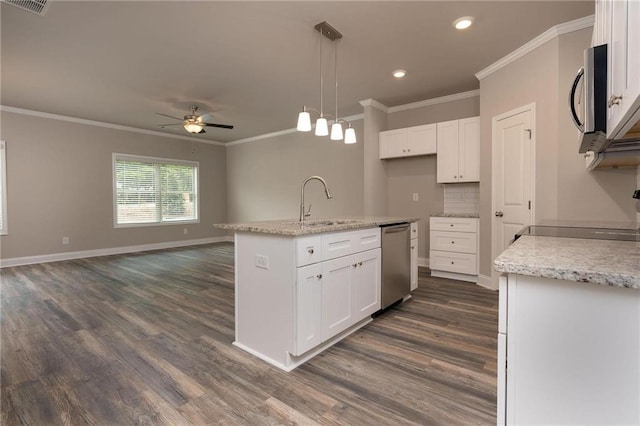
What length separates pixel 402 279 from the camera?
3.25m

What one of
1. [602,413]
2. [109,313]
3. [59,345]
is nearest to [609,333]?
[602,413]

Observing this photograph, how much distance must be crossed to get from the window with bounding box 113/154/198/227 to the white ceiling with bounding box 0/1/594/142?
177 cm

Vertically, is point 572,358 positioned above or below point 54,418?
above

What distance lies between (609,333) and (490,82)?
3761mm

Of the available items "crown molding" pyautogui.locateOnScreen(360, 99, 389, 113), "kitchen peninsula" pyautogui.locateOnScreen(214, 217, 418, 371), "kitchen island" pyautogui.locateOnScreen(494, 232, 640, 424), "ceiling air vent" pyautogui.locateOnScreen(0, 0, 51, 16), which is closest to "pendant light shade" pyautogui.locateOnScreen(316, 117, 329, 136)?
"kitchen peninsula" pyautogui.locateOnScreen(214, 217, 418, 371)

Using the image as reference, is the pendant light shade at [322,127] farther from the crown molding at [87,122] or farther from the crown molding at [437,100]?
the crown molding at [87,122]

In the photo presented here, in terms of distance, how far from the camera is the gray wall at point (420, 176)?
476 centimetres

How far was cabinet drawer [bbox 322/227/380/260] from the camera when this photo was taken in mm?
2256

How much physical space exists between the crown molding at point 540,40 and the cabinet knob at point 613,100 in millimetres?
2580

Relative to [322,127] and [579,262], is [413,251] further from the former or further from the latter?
[579,262]

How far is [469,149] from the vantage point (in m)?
4.23

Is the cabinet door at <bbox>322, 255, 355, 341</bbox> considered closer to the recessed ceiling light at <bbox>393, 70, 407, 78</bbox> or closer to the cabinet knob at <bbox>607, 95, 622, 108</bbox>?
the cabinet knob at <bbox>607, 95, 622, 108</bbox>

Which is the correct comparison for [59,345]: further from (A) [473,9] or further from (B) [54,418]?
(A) [473,9]

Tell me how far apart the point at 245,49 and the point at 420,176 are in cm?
321
